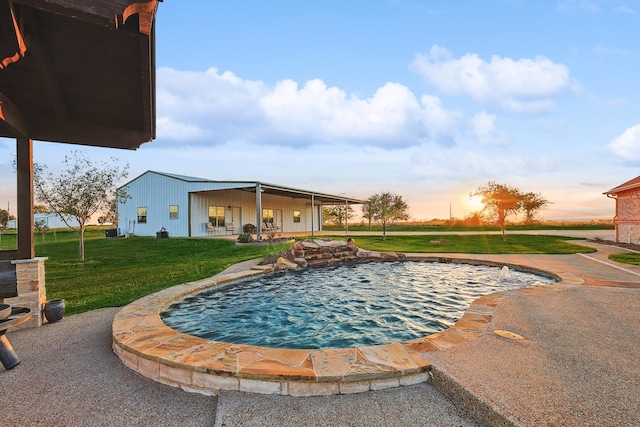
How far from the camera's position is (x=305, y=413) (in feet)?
6.61

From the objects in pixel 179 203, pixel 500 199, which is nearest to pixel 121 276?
pixel 179 203

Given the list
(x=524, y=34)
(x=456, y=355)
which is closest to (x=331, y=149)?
(x=524, y=34)

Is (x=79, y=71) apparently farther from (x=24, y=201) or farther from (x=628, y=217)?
(x=628, y=217)

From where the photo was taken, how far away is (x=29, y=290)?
12.9 feet

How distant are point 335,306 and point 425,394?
9.04 ft

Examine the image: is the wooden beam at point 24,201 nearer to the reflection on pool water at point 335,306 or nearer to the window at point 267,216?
the reflection on pool water at point 335,306

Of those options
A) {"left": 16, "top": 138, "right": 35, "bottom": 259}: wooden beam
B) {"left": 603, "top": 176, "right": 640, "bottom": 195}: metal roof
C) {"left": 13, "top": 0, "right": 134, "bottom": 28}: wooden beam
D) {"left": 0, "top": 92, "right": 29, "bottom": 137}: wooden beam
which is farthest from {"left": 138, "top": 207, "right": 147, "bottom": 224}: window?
{"left": 603, "top": 176, "right": 640, "bottom": 195}: metal roof

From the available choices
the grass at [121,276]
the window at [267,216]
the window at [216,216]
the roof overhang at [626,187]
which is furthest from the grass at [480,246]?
the window at [216,216]

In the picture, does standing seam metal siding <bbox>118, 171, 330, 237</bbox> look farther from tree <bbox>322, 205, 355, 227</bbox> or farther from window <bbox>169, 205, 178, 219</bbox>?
tree <bbox>322, 205, 355, 227</bbox>

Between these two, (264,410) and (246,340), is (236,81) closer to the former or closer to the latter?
(246,340)

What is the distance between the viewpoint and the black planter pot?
13.4ft

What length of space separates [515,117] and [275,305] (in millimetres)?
12215

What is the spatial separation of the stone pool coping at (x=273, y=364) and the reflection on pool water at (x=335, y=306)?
0.65m

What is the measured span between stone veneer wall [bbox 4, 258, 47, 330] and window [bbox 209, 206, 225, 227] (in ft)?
47.6
